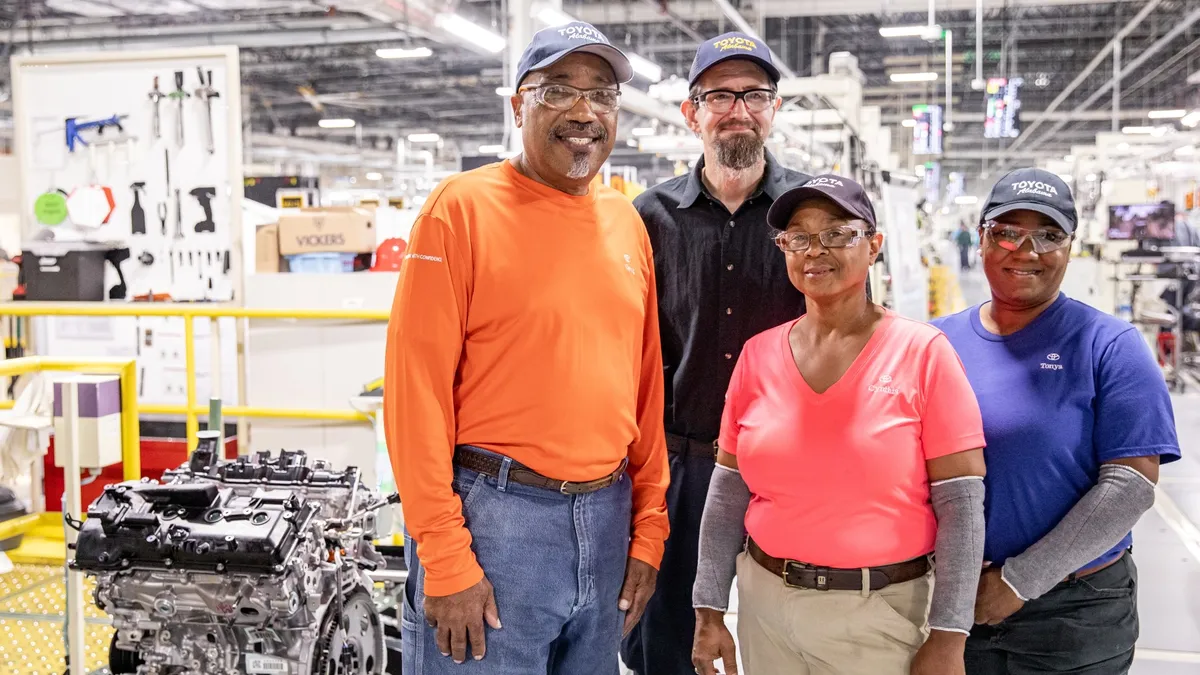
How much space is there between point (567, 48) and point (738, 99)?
711mm

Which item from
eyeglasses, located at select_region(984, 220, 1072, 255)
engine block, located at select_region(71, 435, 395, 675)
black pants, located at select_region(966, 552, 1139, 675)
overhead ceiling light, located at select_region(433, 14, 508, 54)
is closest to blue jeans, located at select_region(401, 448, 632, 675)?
engine block, located at select_region(71, 435, 395, 675)

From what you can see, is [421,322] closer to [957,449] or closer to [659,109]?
[957,449]

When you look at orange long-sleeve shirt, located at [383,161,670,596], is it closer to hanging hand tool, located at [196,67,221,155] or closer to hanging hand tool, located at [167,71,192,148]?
hanging hand tool, located at [196,67,221,155]

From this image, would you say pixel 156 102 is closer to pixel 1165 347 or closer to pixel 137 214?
pixel 137 214

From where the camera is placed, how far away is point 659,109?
1055 cm

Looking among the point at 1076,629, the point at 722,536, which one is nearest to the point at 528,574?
the point at 722,536

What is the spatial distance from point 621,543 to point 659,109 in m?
9.04

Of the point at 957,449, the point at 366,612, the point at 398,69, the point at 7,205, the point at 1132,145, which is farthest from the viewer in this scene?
the point at 398,69

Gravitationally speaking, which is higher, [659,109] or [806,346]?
[659,109]

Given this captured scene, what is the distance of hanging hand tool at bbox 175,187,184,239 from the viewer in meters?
4.89

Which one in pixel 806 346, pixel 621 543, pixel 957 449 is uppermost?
pixel 806 346

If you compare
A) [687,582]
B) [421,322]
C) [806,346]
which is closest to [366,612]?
[687,582]

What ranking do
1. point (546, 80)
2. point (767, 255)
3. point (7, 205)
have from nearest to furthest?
point (546, 80)
point (767, 255)
point (7, 205)

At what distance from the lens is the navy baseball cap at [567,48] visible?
6.25 ft
